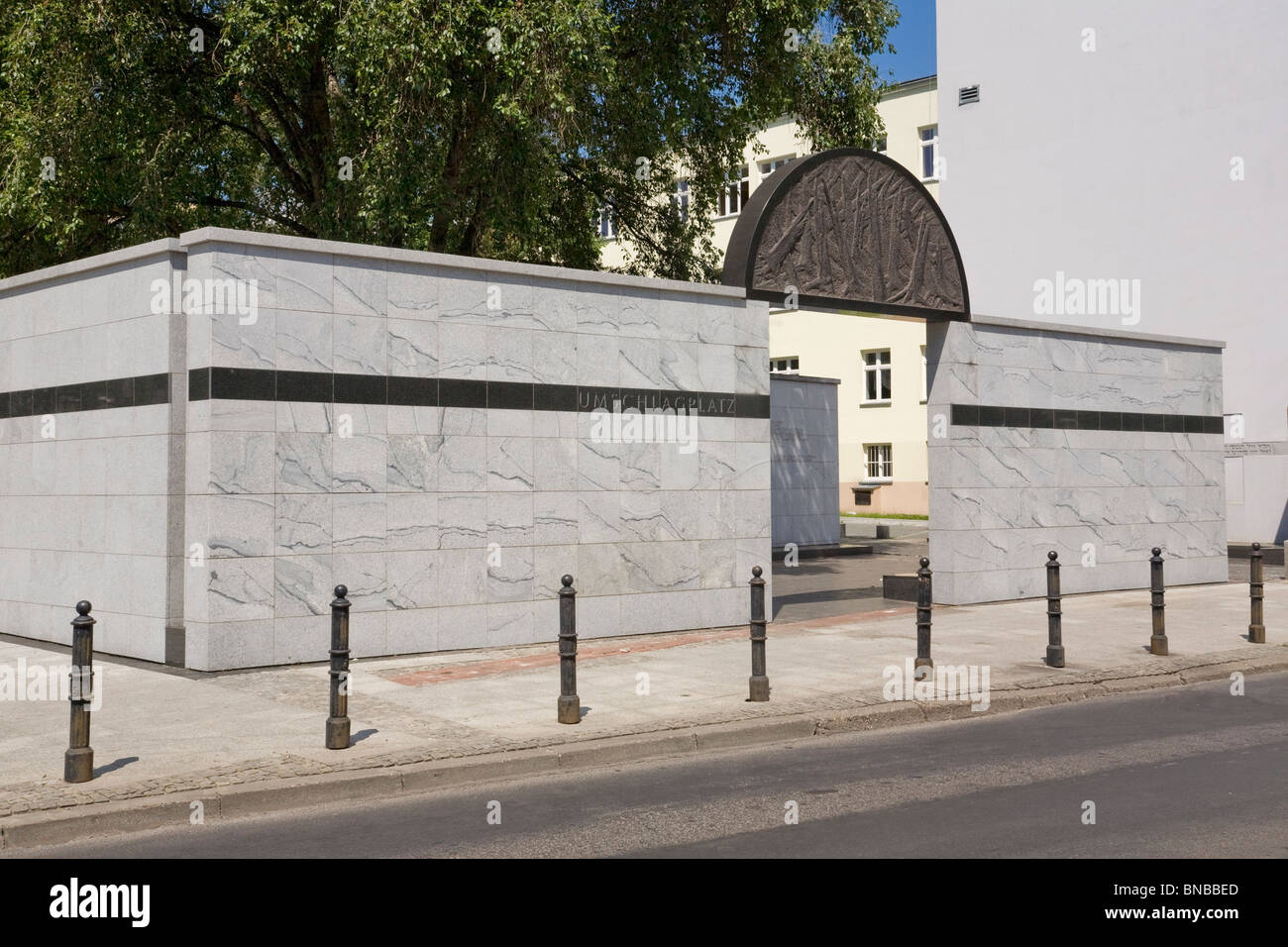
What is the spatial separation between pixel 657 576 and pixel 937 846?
868 cm

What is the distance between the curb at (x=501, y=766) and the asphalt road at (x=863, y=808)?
0.47 ft

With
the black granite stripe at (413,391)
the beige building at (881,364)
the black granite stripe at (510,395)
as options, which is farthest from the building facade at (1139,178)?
the black granite stripe at (413,391)

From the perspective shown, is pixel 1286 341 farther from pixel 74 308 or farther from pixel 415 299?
pixel 74 308

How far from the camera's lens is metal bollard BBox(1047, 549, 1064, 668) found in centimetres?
1239

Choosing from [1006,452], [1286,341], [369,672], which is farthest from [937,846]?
[1286,341]

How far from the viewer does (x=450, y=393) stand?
1344 cm

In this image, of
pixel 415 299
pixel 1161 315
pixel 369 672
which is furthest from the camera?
pixel 1161 315

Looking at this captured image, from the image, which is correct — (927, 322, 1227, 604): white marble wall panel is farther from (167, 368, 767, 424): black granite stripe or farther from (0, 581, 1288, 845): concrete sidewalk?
(167, 368, 767, 424): black granite stripe

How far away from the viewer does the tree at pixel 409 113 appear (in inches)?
675

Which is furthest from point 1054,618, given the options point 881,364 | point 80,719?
point 881,364

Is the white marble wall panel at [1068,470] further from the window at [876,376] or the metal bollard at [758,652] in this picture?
the window at [876,376]

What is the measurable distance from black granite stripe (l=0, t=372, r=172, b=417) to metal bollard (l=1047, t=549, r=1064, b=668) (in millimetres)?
8892

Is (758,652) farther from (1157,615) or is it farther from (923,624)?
(1157,615)

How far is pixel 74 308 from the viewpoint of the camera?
45.1 ft
